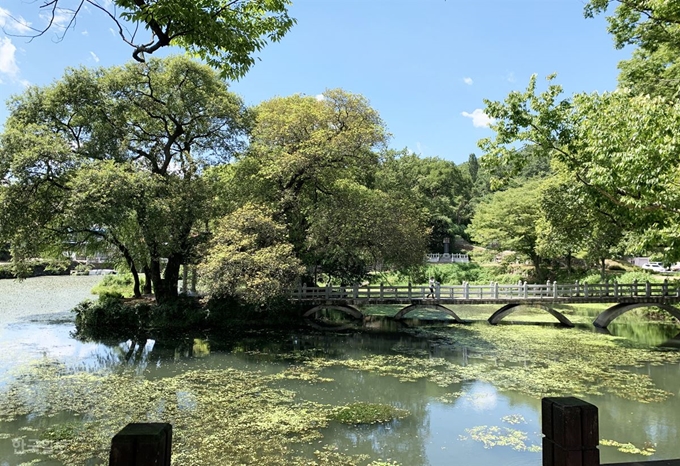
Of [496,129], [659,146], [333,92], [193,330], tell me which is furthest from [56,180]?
[659,146]

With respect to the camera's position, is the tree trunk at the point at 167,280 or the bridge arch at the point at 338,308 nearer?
the tree trunk at the point at 167,280

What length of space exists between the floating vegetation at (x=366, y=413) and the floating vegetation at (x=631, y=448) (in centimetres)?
367

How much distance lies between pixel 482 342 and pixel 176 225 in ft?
42.0

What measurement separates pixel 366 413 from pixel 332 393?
1.61m

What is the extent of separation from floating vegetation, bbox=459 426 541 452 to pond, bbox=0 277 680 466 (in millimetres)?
32

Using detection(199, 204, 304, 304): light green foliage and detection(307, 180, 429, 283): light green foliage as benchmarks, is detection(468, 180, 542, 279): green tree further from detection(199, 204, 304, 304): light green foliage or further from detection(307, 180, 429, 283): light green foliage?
detection(199, 204, 304, 304): light green foliage

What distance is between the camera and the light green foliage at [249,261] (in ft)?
53.3

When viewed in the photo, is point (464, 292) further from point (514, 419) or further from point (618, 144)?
point (618, 144)

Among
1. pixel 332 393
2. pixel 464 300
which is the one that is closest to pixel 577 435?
pixel 332 393

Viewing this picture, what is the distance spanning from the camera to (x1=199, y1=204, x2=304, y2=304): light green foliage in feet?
53.3

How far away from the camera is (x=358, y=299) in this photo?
19906 mm

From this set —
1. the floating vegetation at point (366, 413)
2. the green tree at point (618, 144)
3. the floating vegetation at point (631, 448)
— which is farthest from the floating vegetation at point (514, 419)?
the green tree at point (618, 144)

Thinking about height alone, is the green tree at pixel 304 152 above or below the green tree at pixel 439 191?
below

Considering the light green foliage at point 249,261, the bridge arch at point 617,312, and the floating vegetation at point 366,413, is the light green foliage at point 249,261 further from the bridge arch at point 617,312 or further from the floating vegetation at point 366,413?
the bridge arch at point 617,312
